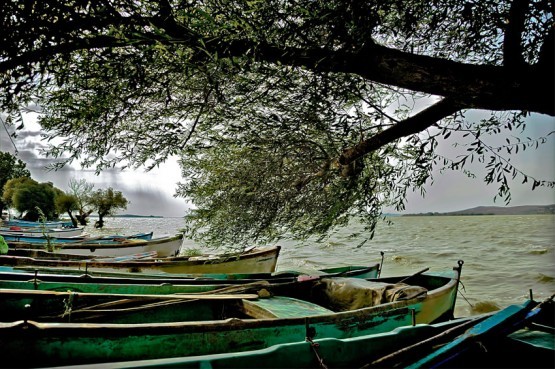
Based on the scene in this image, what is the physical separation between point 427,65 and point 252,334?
346cm

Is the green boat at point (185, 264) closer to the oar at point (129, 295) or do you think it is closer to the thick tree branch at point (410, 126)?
the oar at point (129, 295)

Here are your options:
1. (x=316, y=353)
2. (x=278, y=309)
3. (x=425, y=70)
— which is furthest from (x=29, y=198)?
(x=425, y=70)

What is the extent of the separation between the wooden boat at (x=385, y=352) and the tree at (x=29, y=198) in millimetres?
62878

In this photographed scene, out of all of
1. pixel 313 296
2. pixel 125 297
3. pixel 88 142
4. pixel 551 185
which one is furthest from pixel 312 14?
pixel 313 296

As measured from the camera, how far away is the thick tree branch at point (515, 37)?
323cm

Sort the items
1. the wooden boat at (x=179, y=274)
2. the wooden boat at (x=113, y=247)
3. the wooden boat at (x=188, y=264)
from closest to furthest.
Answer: the wooden boat at (x=179, y=274), the wooden boat at (x=188, y=264), the wooden boat at (x=113, y=247)

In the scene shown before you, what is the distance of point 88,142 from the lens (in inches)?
177

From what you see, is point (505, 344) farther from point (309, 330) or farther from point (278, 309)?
point (278, 309)

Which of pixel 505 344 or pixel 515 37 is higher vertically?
pixel 515 37

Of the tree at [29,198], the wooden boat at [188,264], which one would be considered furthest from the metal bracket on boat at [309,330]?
the tree at [29,198]

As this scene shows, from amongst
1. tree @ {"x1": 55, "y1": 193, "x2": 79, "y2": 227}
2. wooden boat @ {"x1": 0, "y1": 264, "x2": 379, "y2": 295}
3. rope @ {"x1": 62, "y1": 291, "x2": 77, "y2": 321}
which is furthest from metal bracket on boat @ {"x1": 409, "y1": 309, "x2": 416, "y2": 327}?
tree @ {"x1": 55, "y1": 193, "x2": 79, "y2": 227}

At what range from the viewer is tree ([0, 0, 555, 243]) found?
115 inches

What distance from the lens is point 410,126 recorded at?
437cm

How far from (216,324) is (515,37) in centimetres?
427
